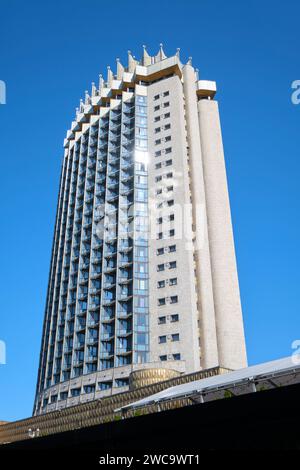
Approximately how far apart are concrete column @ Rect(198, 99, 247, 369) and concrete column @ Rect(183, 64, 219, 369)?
1.39 metres

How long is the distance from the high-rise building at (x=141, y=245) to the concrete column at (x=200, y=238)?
0.67 feet

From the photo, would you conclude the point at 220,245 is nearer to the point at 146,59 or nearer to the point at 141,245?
the point at 141,245

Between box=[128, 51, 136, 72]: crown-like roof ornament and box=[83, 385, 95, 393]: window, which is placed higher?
box=[128, 51, 136, 72]: crown-like roof ornament

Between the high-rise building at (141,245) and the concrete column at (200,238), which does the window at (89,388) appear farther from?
the concrete column at (200,238)

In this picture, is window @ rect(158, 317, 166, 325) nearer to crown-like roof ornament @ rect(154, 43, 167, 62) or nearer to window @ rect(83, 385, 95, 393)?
window @ rect(83, 385, 95, 393)

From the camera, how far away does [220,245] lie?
77.4m

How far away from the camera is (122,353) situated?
6650cm

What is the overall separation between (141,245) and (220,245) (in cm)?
1391

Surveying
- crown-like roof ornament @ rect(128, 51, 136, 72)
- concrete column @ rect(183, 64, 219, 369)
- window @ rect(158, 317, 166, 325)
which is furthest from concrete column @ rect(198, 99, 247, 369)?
crown-like roof ornament @ rect(128, 51, 136, 72)

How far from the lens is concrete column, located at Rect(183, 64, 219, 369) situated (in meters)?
66.8

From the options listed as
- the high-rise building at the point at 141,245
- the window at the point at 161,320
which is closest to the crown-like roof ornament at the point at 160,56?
the high-rise building at the point at 141,245

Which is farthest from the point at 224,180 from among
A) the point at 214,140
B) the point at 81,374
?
the point at 81,374

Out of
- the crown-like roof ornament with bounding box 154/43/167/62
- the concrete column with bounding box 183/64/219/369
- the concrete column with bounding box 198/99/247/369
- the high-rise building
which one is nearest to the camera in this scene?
the concrete column with bounding box 183/64/219/369
